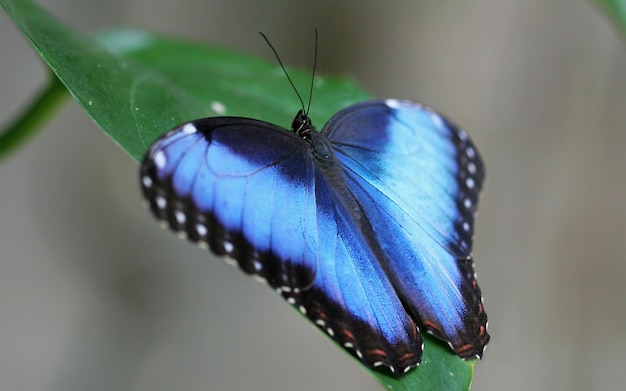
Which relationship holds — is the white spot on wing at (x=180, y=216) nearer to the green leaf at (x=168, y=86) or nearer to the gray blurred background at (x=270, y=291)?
the green leaf at (x=168, y=86)

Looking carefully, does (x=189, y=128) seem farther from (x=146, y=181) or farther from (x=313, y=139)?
(x=313, y=139)

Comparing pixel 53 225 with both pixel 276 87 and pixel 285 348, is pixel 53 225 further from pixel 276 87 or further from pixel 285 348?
pixel 276 87

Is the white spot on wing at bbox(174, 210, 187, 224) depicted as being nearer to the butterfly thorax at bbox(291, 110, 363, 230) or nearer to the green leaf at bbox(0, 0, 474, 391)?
the green leaf at bbox(0, 0, 474, 391)

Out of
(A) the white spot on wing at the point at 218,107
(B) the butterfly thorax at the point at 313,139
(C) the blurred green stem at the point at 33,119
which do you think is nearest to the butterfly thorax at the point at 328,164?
(B) the butterfly thorax at the point at 313,139

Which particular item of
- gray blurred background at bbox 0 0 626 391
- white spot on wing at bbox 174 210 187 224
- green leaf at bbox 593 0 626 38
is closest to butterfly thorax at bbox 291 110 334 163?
white spot on wing at bbox 174 210 187 224

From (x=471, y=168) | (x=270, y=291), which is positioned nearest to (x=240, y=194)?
(x=471, y=168)

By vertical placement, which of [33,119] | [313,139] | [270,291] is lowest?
[270,291]

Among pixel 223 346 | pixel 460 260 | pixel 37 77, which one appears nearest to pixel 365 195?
pixel 460 260
